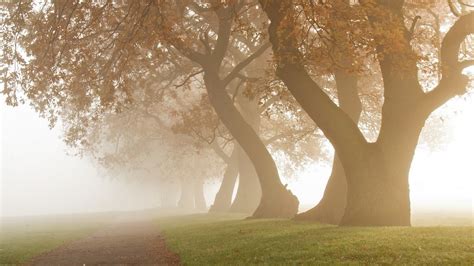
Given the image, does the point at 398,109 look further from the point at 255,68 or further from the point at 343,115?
the point at 255,68

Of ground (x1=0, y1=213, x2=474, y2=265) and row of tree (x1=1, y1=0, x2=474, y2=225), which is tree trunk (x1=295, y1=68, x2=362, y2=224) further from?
ground (x1=0, y1=213, x2=474, y2=265)

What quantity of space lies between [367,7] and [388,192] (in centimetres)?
768

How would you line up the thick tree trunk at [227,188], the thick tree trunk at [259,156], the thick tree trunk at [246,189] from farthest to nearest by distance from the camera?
the thick tree trunk at [227,188] → the thick tree trunk at [246,189] → the thick tree trunk at [259,156]

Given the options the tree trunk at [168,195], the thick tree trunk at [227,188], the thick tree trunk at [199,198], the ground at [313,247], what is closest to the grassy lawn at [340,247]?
the ground at [313,247]

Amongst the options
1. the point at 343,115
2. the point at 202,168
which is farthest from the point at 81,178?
the point at 343,115

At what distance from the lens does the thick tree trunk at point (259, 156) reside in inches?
1249

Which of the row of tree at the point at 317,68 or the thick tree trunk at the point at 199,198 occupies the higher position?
the row of tree at the point at 317,68

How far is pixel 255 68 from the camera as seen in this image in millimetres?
41750

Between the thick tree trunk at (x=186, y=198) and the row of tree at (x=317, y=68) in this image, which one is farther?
the thick tree trunk at (x=186, y=198)

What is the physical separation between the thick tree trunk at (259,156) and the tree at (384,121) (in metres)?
10.4

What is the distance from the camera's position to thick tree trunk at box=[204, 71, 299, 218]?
31734mm

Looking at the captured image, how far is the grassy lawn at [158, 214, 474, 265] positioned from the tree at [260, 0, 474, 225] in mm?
2735

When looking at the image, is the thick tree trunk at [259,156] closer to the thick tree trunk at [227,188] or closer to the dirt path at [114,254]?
the dirt path at [114,254]

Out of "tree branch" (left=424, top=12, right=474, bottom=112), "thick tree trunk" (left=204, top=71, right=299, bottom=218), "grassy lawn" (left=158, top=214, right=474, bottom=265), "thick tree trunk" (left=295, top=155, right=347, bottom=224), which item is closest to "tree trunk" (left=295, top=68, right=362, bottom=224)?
"thick tree trunk" (left=295, top=155, right=347, bottom=224)
